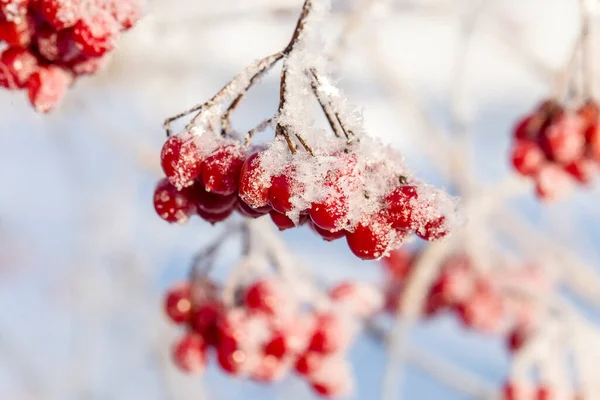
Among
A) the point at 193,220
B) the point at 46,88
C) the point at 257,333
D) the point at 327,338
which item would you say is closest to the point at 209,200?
the point at 46,88

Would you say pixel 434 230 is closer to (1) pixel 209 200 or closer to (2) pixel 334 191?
(2) pixel 334 191

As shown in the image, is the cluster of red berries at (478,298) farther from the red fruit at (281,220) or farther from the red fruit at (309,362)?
the red fruit at (281,220)

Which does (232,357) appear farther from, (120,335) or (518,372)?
(120,335)

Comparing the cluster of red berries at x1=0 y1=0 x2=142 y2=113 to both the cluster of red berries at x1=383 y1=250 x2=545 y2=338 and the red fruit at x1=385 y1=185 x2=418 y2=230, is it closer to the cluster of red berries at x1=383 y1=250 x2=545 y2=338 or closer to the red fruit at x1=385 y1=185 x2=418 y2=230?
the red fruit at x1=385 y1=185 x2=418 y2=230

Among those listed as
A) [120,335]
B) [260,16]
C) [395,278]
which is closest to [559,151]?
[260,16]

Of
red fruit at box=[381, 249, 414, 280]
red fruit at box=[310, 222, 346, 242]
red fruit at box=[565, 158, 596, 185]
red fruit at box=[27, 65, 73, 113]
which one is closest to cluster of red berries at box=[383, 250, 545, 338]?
red fruit at box=[381, 249, 414, 280]

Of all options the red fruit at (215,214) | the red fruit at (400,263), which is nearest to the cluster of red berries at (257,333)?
the red fruit at (215,214)

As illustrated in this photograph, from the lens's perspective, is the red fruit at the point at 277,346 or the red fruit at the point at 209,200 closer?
the red fruit at the point at 209,200

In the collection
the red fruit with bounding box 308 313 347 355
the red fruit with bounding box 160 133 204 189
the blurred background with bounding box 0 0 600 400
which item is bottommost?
the blurred background with bounding box 0 0 600 400
